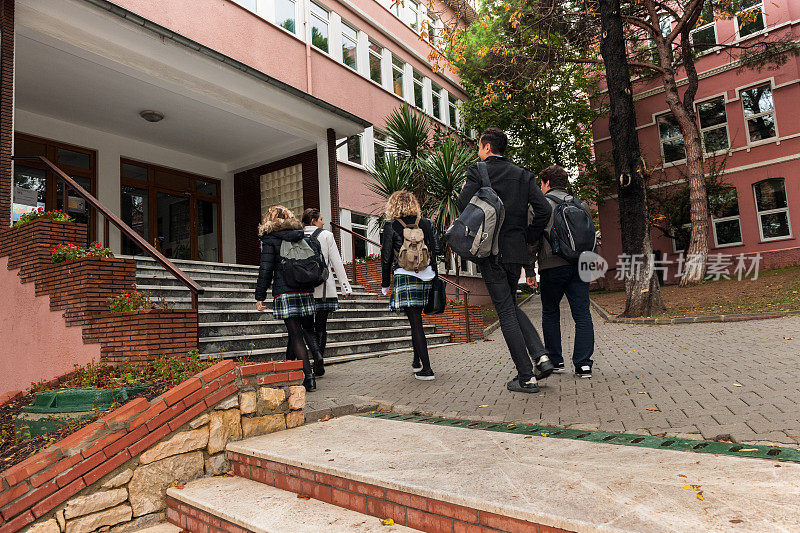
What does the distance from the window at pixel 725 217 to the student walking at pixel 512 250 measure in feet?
68.3

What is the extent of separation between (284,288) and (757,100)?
24.1 m

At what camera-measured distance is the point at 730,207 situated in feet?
73.8

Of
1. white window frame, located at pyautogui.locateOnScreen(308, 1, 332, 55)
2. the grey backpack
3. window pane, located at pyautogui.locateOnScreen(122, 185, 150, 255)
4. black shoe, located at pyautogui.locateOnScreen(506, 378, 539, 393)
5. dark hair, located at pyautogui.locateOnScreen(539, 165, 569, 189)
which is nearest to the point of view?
the grey backpack

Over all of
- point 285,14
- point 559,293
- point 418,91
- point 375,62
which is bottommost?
point 559,293

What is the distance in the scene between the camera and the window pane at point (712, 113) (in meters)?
23.4

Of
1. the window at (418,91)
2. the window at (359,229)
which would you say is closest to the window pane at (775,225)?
the window at (418,91)

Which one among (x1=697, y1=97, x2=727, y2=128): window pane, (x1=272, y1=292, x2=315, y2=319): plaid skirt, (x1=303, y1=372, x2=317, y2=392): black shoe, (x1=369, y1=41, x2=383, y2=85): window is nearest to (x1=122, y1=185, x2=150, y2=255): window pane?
(x1=272, y1=292, x2=315, y2=319): plaid skirt

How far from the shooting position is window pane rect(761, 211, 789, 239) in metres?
21.3

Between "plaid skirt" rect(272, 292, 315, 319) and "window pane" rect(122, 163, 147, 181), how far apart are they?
9.55 metres

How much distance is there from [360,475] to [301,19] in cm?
1605

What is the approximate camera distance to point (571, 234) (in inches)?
199

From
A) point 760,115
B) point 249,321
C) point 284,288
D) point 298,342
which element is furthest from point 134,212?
point 760,115

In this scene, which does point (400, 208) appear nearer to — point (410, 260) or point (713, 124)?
point (410, 260)

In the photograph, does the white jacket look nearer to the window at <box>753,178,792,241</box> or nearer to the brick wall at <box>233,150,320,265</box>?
the brick wall at <box>233,150,320,265</box>
